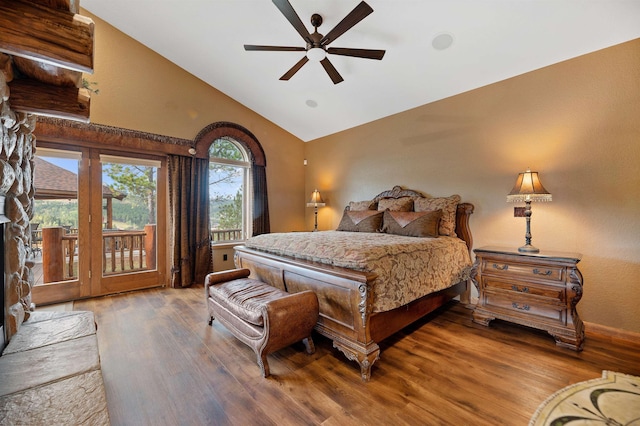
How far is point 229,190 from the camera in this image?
5023 mm

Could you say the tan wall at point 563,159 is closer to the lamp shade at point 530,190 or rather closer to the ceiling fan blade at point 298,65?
the lamp shade at point 530,190

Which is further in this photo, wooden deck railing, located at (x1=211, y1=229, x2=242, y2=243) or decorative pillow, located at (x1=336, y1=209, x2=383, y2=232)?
wooden deck railing, located at (x1=211, y1=229, x2=242, y2=243)

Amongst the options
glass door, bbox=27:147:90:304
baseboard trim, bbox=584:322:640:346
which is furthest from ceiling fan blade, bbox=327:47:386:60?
glass door, bbox=27:147:90:304

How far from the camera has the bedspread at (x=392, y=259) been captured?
200 cm

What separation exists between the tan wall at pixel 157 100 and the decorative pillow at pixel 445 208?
2.97 metres

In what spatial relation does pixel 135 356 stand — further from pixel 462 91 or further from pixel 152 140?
pixel 462 91

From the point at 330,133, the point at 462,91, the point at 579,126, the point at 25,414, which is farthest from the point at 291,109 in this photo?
the point at 25,414

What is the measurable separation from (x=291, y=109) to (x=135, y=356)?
164 inches

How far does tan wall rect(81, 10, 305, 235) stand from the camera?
3.61 m

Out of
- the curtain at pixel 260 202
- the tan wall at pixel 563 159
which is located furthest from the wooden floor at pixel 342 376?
the curtain at pixel 260 202

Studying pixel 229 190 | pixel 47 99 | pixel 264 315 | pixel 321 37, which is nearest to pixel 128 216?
pixel 229 190

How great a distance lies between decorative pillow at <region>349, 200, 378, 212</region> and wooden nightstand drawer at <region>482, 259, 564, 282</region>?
6.01 ft

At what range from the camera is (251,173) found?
199 inches

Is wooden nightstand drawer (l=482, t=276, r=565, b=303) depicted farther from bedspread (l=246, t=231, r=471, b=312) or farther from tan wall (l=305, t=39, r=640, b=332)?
tan wall (l=305, t=39, r=640, b=332)
